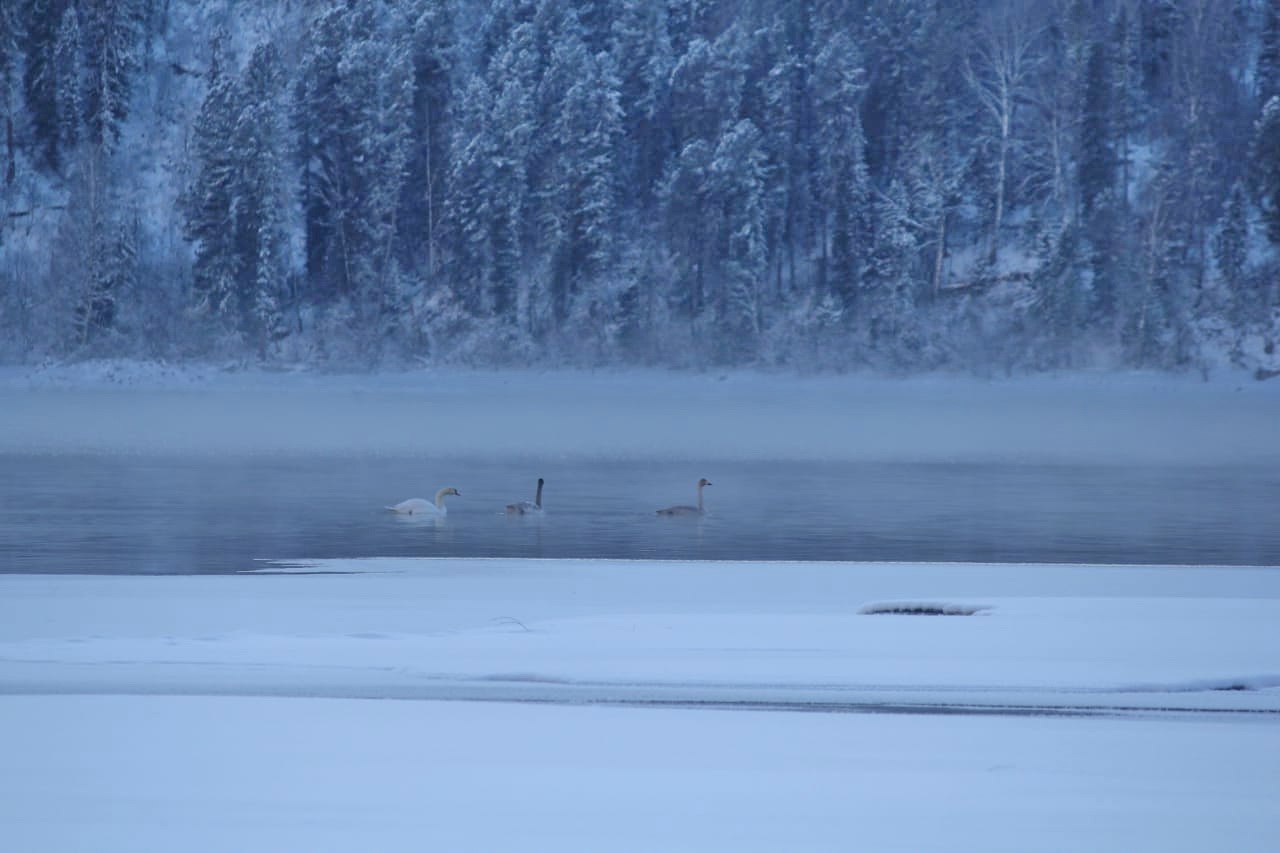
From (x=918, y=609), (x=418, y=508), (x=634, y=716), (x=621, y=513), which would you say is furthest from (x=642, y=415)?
(x=634, y=716)

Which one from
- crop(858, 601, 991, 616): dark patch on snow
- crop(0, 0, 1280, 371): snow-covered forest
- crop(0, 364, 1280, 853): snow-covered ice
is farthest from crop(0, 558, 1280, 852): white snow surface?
crop(0, 0, 1280, 371): snow-covered forest

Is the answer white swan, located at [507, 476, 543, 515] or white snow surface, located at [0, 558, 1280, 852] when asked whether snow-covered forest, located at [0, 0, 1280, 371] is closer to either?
white swan, located at [507, 476, 543, 515]

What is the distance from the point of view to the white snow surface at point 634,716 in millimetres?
5652

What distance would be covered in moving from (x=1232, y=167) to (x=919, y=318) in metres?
11.8

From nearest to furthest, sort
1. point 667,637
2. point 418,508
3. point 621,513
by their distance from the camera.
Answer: point 667,637, point 418,508, point 621,513

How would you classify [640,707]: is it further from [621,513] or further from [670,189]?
[670,189]

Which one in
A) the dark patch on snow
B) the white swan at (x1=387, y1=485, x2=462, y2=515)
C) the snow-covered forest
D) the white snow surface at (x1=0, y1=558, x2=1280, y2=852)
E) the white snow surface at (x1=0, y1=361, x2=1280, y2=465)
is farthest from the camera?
the snow-covered forest

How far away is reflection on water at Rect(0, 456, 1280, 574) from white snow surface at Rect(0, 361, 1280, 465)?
115 inches

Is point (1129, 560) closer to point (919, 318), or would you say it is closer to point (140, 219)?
point (919, 318)

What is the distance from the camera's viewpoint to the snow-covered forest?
50.8 m

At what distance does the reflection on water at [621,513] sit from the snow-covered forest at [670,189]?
26.6m

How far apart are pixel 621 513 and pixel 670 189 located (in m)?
37.7

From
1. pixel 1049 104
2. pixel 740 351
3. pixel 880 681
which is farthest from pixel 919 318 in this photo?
pixel 880 681

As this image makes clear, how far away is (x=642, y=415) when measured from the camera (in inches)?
1465
